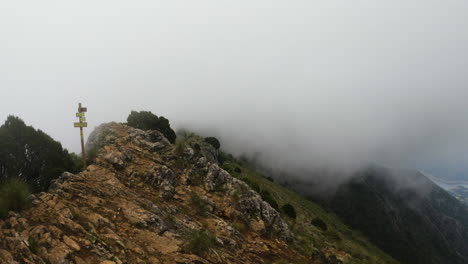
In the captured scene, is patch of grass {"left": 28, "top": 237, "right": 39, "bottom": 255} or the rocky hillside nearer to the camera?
patch of grass {"left": 28, "top": 237, "right": 39, "bottom": 255}

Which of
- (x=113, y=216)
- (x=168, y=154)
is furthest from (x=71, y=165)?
(x=168, y=154)

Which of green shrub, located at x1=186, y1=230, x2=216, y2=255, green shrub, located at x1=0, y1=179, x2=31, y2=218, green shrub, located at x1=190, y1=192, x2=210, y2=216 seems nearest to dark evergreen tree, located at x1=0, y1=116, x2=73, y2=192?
green shrub, located at x1=0, y1=179, x2=31, y2=218

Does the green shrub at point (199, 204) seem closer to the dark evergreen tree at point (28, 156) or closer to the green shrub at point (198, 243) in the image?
the green shrub at point (198, 243)

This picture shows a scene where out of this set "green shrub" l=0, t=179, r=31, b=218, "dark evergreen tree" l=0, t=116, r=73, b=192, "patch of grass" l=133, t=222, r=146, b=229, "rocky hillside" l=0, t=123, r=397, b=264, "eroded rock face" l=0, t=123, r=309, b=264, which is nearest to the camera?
"eroded rock face" l=0, t=123, r=309, b=264

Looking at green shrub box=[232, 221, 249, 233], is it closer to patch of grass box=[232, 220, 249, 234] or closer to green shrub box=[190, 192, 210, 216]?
patch of grass box=[232, 220, 249, 234]

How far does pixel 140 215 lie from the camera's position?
17000 mm

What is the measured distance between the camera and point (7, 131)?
57.3 ft

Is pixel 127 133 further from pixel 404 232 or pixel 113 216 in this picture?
pixel 404 232

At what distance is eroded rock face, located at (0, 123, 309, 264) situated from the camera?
39.9 feet

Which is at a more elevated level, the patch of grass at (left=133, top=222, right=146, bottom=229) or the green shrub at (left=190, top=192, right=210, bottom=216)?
the patch of grass at (left=133, top=222, right=146, bottom=229)

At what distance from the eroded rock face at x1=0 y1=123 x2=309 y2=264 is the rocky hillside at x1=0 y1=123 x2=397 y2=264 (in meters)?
0.05

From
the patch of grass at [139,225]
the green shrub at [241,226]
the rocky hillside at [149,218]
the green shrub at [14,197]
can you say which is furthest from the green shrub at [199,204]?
the green shrub at [14,197]

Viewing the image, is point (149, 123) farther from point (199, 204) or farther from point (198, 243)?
point (198, 243)

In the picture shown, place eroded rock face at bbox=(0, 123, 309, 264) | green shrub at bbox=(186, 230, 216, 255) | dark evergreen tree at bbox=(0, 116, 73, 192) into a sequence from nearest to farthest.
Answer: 1. eroded rock face at bbox=(0, 123, 309, 264)
2. green shrub at bbox=(186, 230, 216, 255)
3. dark evergreen tree at bbox=(0, 116, 73, 192)
